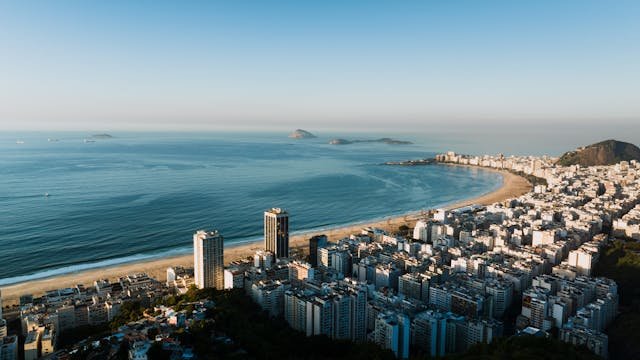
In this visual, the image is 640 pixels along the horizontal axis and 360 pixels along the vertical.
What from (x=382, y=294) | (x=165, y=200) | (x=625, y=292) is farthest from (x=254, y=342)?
(x=165, y=200)

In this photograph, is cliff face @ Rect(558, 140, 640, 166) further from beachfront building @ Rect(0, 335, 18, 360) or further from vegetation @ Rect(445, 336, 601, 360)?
beachfront building @ Rect(0, 335, 18, 360)

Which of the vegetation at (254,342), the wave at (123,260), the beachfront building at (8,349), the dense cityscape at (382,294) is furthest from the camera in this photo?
the wave at (123,260)

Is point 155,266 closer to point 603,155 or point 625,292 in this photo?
point 625,292

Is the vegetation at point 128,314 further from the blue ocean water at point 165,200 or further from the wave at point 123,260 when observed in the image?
the blue ocean water at point 165,200

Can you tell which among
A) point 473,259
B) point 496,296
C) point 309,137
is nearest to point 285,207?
point 473,259

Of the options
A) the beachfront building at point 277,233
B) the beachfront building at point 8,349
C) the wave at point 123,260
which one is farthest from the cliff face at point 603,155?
the beachfront building at point 8,349
